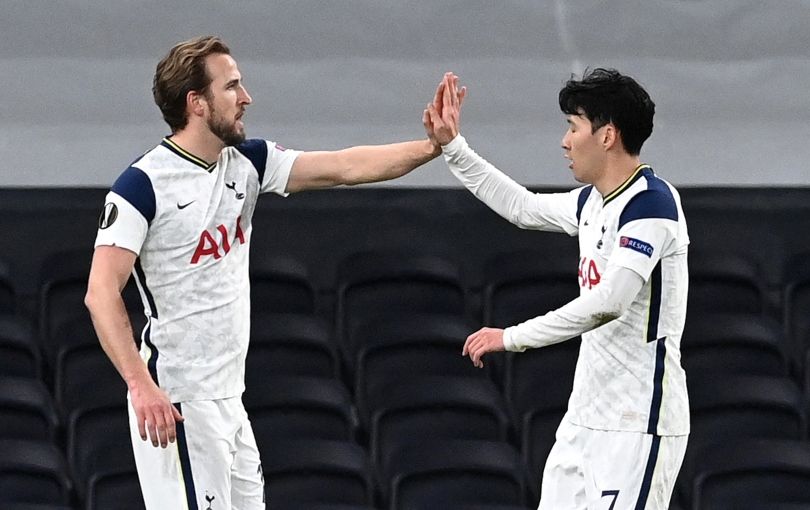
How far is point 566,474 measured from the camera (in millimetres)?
4801

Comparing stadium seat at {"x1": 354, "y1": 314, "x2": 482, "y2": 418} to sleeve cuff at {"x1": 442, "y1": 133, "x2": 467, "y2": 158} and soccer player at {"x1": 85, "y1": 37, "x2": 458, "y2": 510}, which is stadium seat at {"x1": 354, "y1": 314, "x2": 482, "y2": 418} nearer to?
sleeve cuff at {"x1": 442, "y1": 133, "x2": 467, "y2": 158}

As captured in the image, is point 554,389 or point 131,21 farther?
point 131,21

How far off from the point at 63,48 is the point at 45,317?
3.83 feet

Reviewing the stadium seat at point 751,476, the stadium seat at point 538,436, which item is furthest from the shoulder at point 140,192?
the stadium seat at point 751,476

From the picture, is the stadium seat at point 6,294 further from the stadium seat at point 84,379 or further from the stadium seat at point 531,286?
the stadium seat at point 531,286

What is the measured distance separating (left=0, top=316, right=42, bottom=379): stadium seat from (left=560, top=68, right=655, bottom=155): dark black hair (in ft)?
8.76

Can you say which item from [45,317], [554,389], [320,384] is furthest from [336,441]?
[45,317]

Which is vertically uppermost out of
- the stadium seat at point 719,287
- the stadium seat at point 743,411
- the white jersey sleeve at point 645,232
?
the white jersey sleeve at point 645,232

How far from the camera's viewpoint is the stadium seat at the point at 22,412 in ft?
20.6

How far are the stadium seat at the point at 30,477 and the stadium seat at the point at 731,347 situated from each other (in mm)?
2311

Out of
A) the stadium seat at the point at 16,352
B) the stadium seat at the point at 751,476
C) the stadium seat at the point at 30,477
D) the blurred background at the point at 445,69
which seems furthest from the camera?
the blurred background at the point at 445,69

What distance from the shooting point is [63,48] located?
7324 millimetres

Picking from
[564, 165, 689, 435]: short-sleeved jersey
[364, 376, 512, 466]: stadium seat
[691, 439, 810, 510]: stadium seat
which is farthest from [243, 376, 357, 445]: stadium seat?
[564, 165, 689, 435]: short-sleeved jersey

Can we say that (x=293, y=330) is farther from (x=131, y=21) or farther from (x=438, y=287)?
(x=131, y=21)
